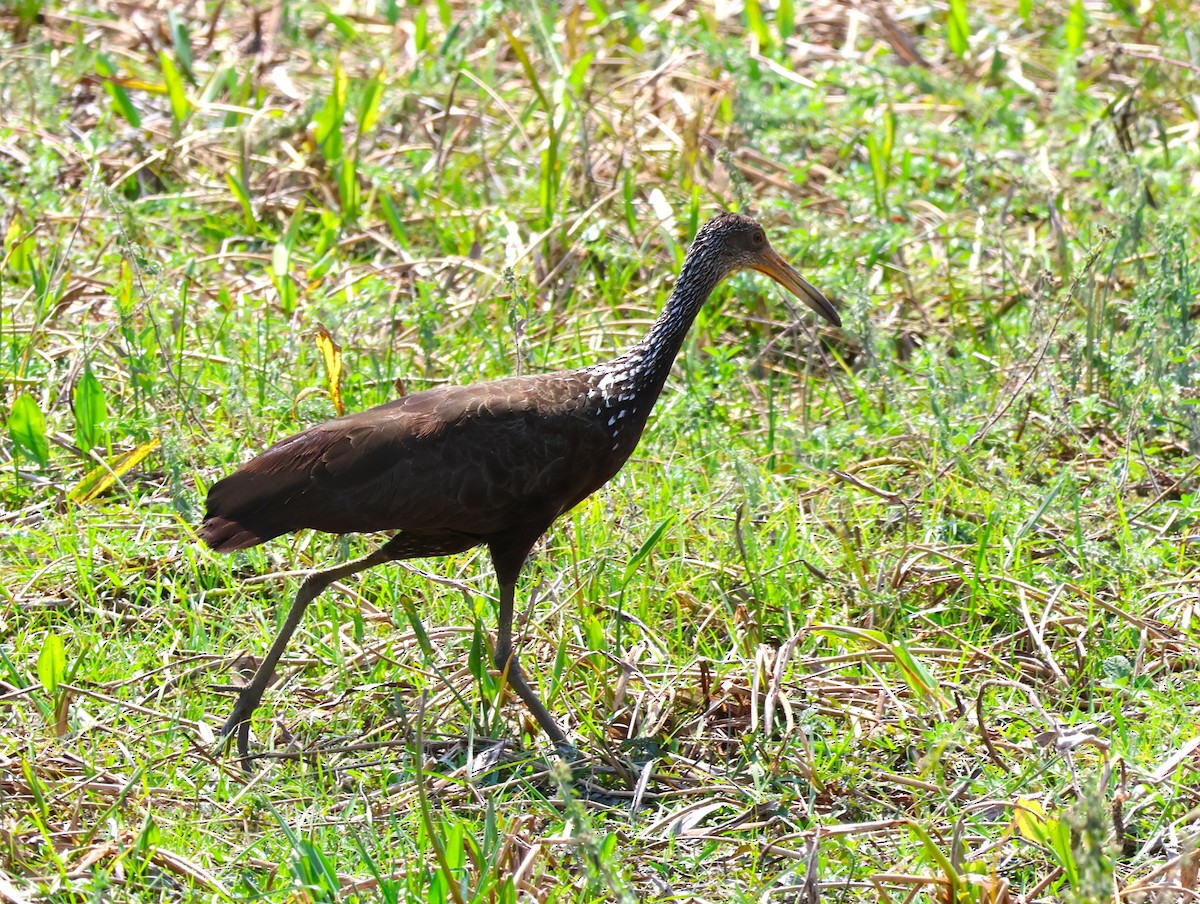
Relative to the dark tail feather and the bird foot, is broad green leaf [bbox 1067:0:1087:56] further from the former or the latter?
the bird foot

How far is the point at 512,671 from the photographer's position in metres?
4.83

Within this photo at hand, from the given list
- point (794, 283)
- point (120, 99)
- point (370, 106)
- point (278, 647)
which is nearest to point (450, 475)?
point (278, 647)

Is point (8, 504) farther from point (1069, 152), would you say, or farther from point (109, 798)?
point (1069, 152)

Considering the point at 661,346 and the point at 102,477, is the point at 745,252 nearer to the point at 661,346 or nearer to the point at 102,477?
the point at 661,346

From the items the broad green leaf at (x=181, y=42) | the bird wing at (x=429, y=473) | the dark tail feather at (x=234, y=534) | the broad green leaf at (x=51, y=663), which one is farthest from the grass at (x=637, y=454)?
the dark tail feather at (x=234, y=534)

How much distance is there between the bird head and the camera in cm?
545

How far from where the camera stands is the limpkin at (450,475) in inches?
185

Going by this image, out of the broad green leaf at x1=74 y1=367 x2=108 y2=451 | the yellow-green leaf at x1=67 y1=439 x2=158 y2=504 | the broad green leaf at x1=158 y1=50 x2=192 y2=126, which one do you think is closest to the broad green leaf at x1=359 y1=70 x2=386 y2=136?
the broad green leaf at x1=158 y1=50 x2=192 y2=126

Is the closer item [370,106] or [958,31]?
[370,106]

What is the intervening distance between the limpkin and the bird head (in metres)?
0.62

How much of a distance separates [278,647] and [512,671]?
2.30 feet

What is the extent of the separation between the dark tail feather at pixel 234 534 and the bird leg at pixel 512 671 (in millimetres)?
704

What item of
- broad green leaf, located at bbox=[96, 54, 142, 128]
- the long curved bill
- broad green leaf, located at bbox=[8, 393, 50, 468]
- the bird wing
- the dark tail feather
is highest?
broad green leaf, located at bbox=[96, 54, 142, 128]

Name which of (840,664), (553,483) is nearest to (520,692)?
(553,483)
